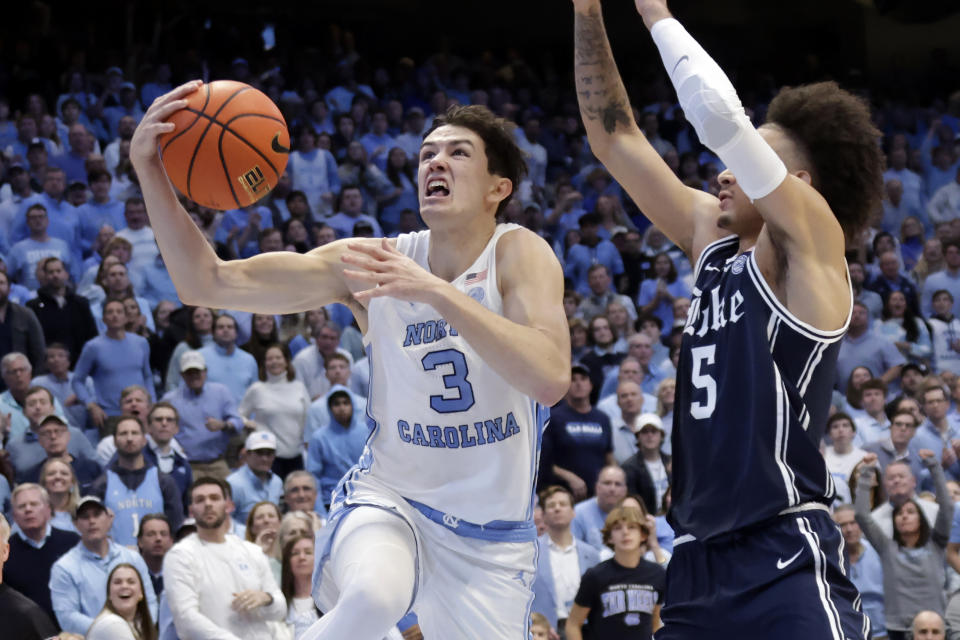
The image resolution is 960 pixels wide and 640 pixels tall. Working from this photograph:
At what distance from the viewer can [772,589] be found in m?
3.16

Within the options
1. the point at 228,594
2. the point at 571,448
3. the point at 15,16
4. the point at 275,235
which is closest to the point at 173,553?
the point at 228,594

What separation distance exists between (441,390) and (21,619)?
11.2 ft

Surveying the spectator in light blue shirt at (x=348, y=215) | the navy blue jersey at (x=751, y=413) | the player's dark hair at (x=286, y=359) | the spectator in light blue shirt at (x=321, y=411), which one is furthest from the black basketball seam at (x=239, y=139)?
the spectator in light blue shirt at (x=348, y=215)

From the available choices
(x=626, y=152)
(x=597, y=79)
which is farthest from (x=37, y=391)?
(x=626, y=152)

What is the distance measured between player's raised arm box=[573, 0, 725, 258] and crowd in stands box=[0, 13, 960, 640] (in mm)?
2169

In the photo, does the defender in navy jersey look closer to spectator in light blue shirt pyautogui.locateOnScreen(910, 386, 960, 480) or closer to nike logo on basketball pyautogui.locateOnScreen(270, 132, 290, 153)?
nike logo on basketball pyautogui.locateOnScreen(270, 132, 290, 153)

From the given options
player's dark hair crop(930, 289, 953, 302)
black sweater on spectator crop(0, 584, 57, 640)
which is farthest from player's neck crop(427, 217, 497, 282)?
player's dark hair crop(930, 289, 953, 302)

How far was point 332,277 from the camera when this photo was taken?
4422 millimetres

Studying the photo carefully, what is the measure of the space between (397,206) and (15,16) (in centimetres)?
640

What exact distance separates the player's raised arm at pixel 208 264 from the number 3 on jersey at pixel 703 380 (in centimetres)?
146

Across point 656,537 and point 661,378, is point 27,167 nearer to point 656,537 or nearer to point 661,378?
point 661,378

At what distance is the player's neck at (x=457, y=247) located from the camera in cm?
447

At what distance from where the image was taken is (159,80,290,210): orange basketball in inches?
167

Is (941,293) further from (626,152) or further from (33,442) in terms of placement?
(626,152)
